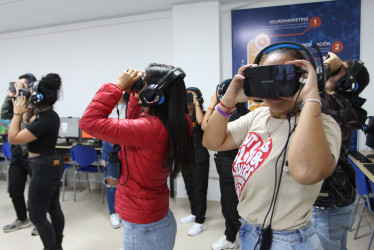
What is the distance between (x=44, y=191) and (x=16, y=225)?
1250 mm

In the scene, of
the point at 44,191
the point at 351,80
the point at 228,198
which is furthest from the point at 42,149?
the point at 351,80

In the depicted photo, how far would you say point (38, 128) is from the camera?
6.51ft

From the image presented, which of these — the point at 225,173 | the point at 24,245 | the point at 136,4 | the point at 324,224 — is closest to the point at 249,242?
the point at 324,224

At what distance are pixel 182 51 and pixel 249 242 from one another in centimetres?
301

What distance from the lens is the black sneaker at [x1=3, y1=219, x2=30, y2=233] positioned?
2.77 meters

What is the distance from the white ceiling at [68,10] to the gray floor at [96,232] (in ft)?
9.07

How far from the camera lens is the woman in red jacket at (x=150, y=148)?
3.58 feet

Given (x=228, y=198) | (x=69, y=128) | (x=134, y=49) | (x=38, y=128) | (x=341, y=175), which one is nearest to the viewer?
(x=341, y=175)

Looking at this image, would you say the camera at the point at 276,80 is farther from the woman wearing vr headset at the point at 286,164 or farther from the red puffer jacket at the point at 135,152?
the red puffer jacket at the point at 135,152

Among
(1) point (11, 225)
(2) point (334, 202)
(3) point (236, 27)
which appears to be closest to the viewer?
(2) point (334, 202)

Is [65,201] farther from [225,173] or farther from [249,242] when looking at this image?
[249,242]

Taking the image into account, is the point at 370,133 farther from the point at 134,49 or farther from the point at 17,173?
the point at 17,173

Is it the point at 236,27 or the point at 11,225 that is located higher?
the point at 236,27

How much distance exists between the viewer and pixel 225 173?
88.7 inches
